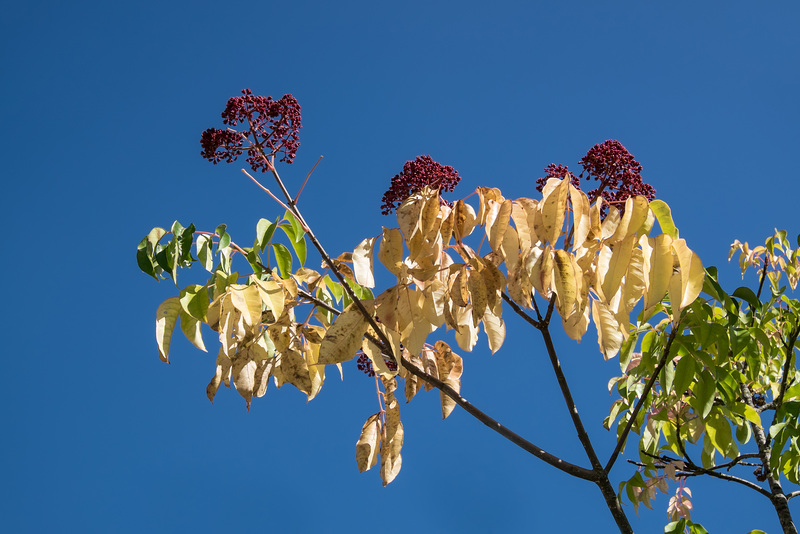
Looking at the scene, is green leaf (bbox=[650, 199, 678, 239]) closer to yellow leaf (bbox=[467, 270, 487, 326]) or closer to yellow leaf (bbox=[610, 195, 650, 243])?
yellow leaf (bbox=[610, 195, 650, 243])

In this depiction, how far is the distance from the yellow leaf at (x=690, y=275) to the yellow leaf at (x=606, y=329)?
0.26m

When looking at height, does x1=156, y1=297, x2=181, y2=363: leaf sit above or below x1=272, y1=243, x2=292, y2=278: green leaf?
below

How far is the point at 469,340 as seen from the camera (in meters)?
1.82

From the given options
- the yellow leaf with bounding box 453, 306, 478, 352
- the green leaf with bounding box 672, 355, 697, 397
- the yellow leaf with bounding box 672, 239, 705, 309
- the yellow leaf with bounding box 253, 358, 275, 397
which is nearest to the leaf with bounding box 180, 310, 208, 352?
the yellow leaf with bounding box 253, 358, 275, 397

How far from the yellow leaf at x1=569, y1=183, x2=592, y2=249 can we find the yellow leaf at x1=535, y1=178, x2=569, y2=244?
0.08 ft

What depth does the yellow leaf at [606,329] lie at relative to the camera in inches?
62.2

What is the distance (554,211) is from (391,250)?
1.22 ft

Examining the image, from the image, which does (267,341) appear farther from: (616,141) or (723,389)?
(723,389)

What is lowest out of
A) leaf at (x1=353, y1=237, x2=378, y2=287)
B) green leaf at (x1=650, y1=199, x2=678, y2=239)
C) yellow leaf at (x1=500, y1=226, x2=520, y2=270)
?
leaf at (x1=353, y1=237, x2=378, y2=287)

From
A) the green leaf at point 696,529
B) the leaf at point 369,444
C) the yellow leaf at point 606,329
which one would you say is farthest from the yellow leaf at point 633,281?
the green leaf at point 696,529

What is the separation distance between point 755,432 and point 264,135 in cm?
233

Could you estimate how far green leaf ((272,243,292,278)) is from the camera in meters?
2.04

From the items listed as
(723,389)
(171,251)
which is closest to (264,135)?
(171,251)

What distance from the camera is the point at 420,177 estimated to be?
1786 millimetres
